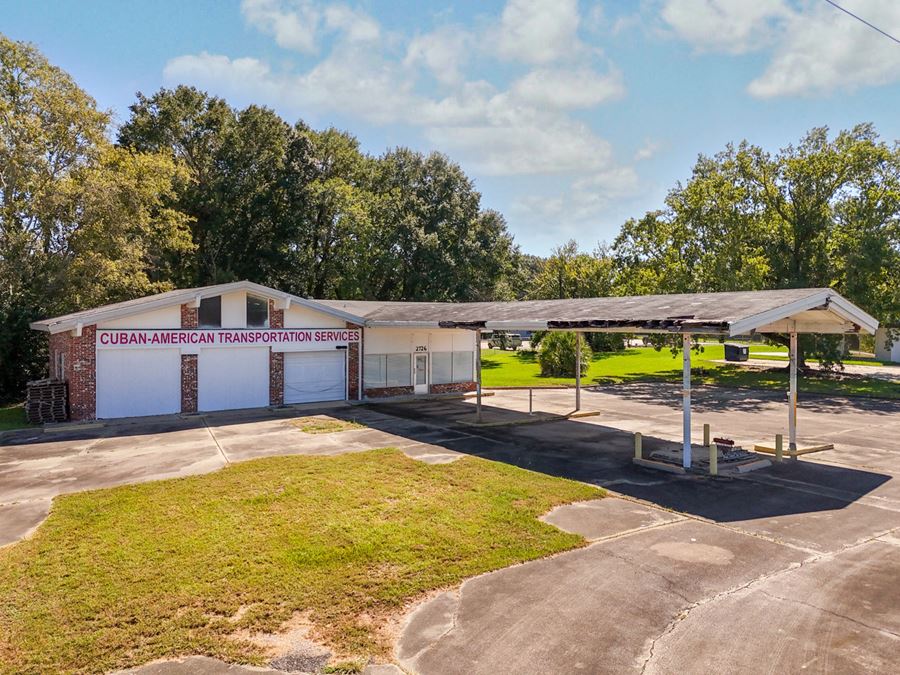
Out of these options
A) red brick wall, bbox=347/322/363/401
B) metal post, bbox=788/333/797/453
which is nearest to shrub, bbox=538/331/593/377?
red brick wall, bbox=347/322/363/401

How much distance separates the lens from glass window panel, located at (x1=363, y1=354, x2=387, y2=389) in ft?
79.7

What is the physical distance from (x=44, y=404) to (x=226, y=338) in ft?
19.1

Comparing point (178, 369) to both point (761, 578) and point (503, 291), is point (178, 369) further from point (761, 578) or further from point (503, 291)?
point (503, 291)

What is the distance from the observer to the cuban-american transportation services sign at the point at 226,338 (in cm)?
1889

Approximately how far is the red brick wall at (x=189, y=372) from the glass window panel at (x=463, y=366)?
11428 mm

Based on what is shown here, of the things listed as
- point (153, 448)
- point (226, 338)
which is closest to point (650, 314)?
point (153, 448)

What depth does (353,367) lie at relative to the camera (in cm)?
2395

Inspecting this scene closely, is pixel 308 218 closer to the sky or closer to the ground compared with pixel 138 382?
closer to the sky

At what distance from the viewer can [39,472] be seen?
12281 millimetres

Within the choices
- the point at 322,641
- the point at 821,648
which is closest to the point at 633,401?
the point at 821,648

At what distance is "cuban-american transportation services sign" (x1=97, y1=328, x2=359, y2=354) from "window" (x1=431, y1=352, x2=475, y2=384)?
13.8 feet

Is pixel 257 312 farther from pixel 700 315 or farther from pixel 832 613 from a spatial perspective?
pixel 832 613

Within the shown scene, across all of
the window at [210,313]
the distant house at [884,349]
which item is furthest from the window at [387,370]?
the distant house at [884,349]

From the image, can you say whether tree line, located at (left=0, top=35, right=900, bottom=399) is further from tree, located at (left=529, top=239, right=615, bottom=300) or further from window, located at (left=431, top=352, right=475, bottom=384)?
window, located at (left=431, top=352, right=475, bottom=384)
